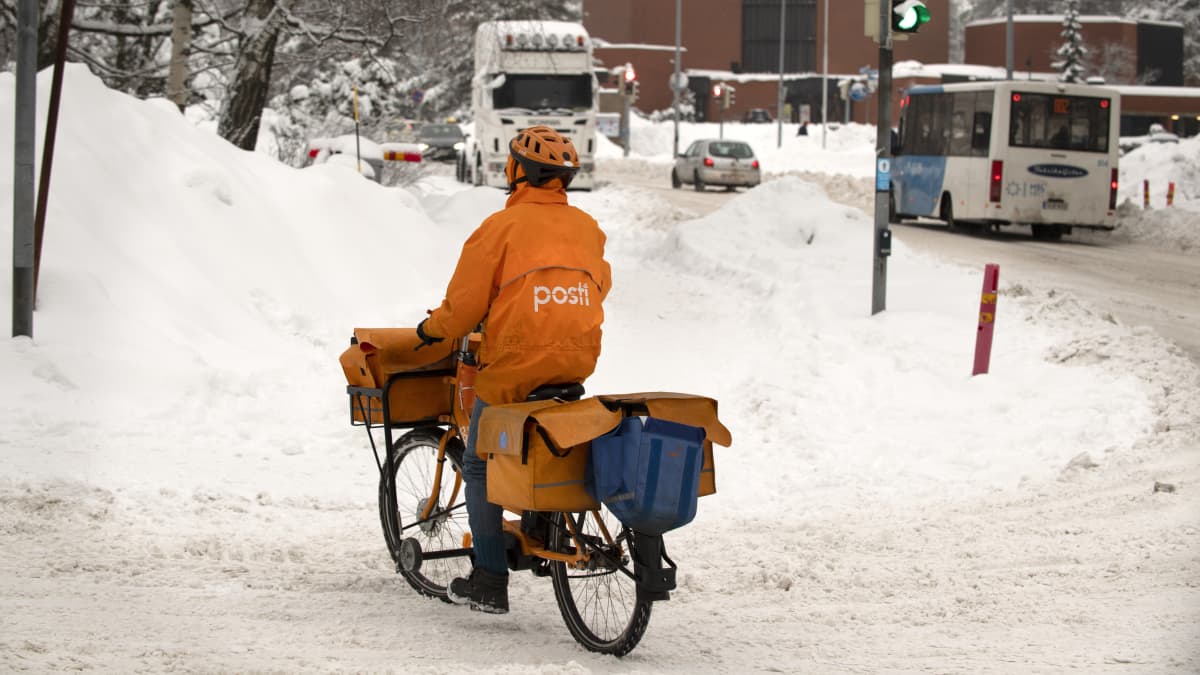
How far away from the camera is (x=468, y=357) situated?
556 centimetres

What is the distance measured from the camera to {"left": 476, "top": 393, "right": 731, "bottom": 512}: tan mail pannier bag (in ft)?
15.8

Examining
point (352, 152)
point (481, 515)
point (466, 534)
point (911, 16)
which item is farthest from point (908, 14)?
point (352, 152)

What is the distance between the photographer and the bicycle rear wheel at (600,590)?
5098 mm

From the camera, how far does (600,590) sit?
17.2 feet

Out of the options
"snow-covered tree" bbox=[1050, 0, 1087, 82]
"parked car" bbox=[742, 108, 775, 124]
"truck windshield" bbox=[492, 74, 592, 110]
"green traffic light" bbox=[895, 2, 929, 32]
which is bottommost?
"parked car" bbox=[742, 108, 775, 124]

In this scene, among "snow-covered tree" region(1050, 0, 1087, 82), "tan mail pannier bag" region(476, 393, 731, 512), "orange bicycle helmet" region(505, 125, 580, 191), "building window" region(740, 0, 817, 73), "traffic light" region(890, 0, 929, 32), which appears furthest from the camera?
"building window" region(740, 0, 817, 73)

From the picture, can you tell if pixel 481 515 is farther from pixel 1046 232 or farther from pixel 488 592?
pixel 1046 232

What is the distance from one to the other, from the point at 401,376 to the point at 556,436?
4.22ft

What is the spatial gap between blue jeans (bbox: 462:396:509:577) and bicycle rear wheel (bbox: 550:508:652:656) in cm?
20

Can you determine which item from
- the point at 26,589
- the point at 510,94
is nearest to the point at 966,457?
the point at 26,589

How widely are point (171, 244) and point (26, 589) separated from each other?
613 centimetres

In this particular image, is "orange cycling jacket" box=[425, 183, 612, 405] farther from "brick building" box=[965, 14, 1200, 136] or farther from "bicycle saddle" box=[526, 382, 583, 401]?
"brick building" box=[965, 14, 1200, 136]

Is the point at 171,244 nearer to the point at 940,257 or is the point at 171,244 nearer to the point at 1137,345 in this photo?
the point at 1137,345

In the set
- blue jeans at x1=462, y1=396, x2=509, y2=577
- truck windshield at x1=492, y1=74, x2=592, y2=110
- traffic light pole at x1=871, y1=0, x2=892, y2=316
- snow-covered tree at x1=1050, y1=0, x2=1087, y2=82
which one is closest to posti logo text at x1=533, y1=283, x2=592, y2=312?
blue jeans at x1=462, y1=396, x2=509, y2=577
